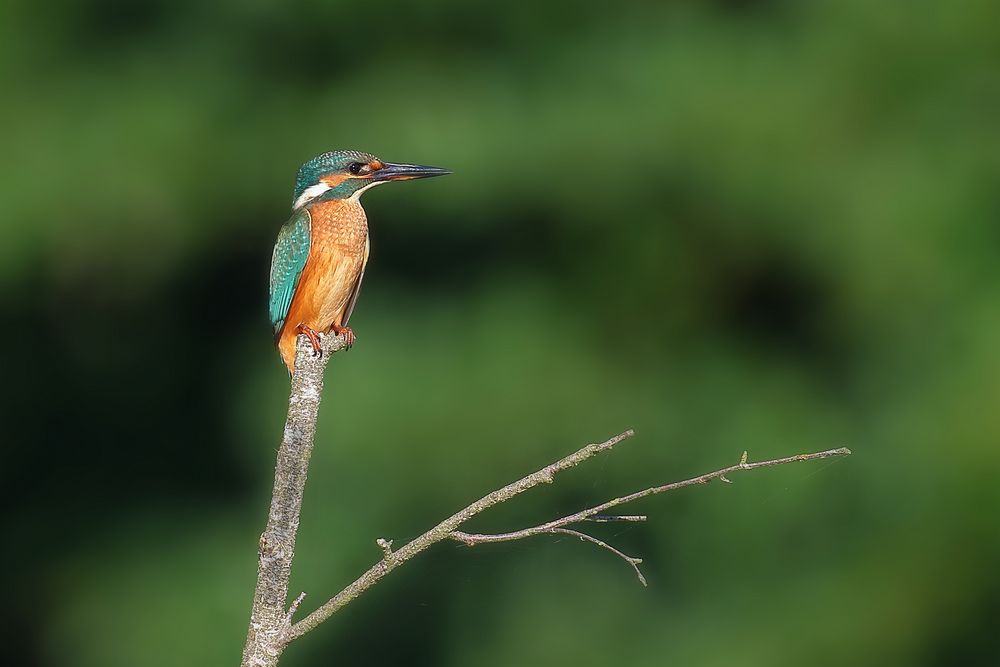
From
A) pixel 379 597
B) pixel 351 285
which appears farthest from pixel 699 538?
pixel 351 285

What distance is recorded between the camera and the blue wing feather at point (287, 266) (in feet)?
9.49

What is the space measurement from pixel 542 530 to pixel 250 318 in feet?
12.4

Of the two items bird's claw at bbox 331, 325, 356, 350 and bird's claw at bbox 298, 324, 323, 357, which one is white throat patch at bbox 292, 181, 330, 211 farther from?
bird's claw at bbox 298, 324, 323, 357

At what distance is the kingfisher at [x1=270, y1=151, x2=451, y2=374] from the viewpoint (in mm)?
2904

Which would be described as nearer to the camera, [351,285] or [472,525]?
[351,285]

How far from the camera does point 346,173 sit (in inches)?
121

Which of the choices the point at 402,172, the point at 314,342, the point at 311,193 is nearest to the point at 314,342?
the point at 314,342

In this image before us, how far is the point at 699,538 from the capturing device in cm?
482

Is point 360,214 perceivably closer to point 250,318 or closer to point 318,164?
point 318,164

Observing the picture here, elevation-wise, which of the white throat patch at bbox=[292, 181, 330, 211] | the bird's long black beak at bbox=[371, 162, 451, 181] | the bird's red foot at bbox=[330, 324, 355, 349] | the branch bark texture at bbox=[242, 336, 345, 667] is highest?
the bird's long black beak at bbox=[371, 162, 451, 181]

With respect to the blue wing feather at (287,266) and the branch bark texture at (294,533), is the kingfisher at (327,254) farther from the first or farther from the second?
the branch bark texture at (294,533)

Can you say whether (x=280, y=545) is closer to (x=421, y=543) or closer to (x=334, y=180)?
(x=421, y=543)

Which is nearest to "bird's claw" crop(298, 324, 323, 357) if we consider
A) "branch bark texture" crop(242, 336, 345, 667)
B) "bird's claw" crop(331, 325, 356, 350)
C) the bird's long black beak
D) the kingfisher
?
"bird's claw" crop(331, 325, 356, 350)

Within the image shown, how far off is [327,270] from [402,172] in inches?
12.1
